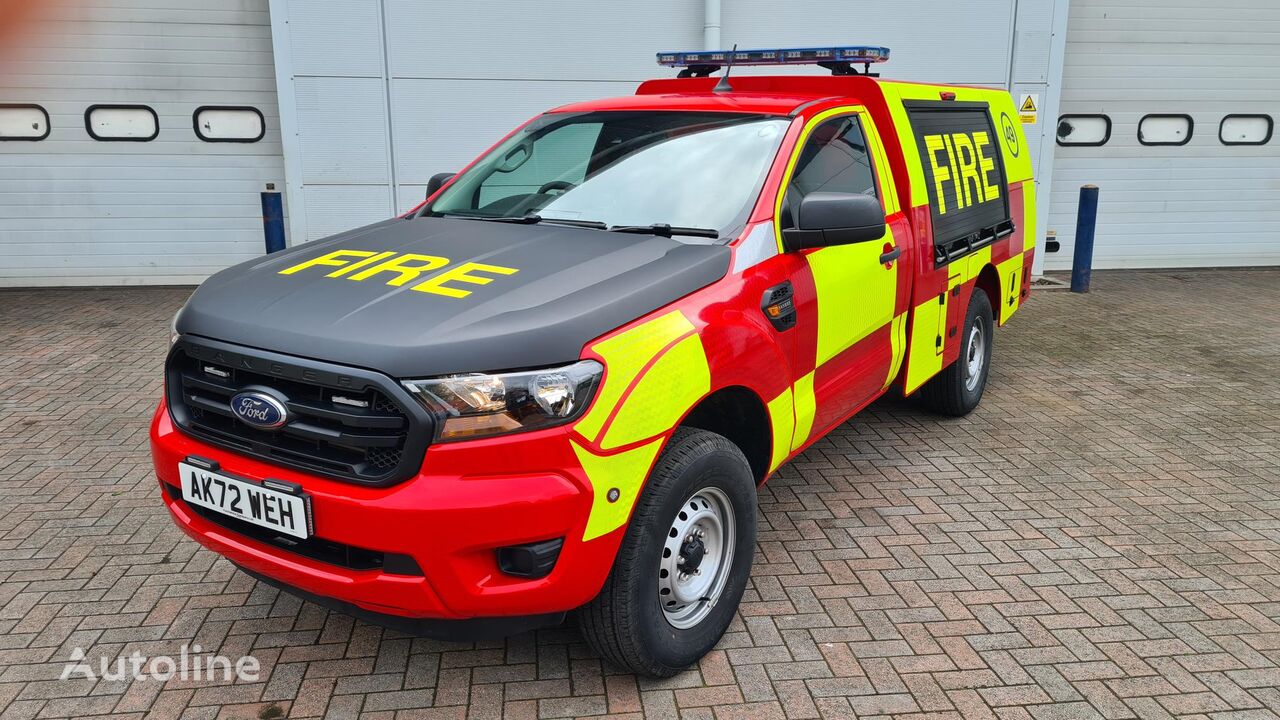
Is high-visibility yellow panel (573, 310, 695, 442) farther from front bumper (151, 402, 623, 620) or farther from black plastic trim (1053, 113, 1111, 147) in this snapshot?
black plastic trim (1053, 113, 1111, 147)

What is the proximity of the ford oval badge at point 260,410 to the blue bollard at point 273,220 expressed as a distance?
6.31 m

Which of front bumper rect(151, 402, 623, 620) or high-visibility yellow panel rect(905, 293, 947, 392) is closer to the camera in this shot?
front bumper rect(151, 402, 623, 620)

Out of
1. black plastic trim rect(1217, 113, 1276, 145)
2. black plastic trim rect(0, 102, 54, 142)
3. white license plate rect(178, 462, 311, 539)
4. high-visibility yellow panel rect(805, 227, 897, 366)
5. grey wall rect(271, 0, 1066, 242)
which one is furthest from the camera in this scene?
black plastic trim rect(1217, 113, 1276, 145)

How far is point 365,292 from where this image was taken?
2.83 meters

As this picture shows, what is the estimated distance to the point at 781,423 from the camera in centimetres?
346

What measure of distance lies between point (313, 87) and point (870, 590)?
23.9ft

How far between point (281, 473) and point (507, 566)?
2.35 ft

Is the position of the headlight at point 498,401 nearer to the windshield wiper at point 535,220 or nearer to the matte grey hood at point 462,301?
the matte grey hood at point 462,301

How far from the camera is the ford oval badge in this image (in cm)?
261

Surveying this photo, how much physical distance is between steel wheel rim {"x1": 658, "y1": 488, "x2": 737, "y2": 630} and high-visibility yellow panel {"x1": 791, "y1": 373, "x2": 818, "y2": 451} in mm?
583

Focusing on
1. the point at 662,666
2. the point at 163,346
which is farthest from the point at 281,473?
the point at 163,346

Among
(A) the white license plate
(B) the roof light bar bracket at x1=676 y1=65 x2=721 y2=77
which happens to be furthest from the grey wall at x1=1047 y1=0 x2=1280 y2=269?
(A) the white license plate

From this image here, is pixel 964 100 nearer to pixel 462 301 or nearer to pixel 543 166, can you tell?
pixel 543 166

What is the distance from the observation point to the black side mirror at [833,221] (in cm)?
337
